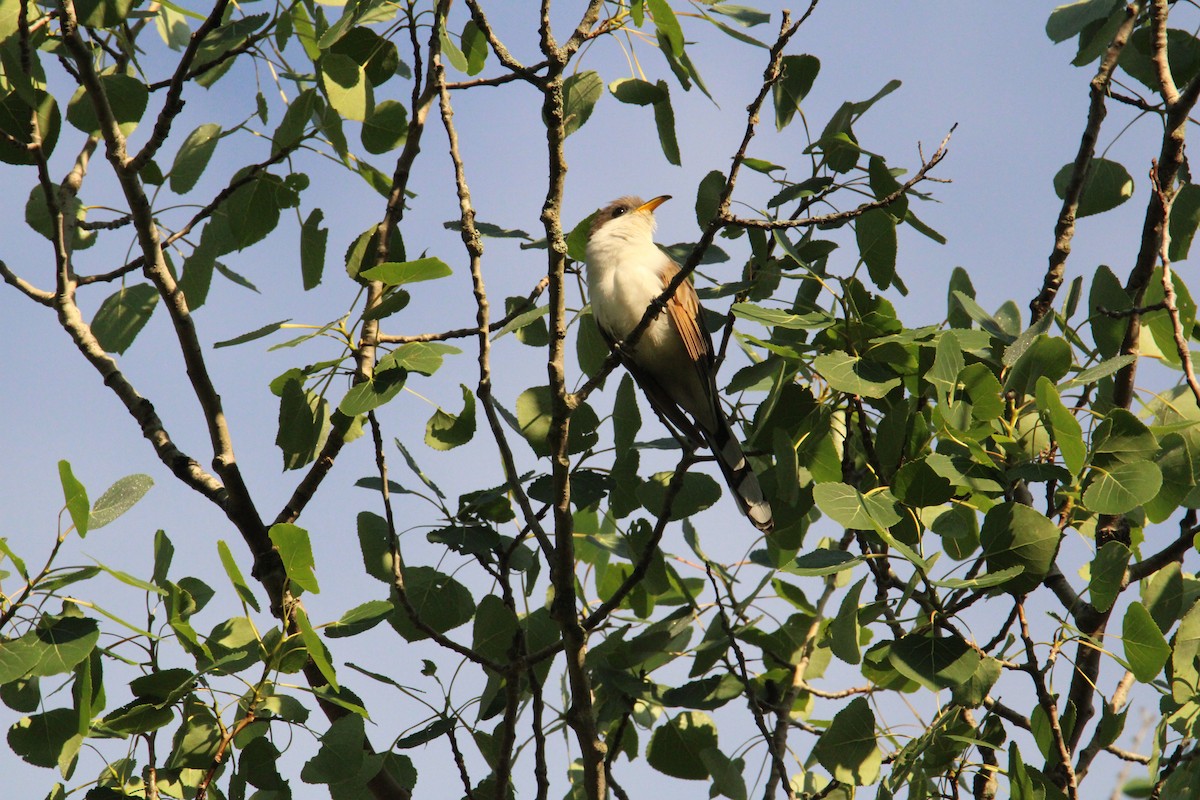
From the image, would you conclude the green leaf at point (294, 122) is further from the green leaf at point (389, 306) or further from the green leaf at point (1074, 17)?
the green leaf at point (1074, 17)

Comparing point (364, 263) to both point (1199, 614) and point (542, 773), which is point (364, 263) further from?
point (1199, 614)

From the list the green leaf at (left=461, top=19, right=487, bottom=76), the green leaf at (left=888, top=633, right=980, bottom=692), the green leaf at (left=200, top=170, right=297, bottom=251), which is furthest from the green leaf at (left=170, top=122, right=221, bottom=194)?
the green leaf at (left=888, top=633, right=980, bottom=692)

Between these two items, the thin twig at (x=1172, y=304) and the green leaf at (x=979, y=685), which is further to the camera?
the thin twig at (x=1172, y=304)

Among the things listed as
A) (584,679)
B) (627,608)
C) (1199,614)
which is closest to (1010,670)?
(1199,614)

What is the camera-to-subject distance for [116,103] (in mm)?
4059

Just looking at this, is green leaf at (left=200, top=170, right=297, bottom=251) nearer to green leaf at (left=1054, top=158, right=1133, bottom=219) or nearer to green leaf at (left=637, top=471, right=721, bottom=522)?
green leaf at (left=637, top=471, right=721, bottom=522)

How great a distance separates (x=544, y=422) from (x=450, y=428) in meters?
0.36

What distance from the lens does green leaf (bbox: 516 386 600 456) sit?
3904mm

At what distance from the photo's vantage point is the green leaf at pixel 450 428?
3928 mm

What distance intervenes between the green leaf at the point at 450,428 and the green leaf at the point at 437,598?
483mm

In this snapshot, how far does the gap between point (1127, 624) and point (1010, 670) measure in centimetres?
38

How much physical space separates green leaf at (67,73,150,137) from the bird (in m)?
2.49

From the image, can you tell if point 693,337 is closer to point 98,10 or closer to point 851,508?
point 851,508

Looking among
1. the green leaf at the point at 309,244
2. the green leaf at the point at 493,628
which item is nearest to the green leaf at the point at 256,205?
the green leaf at the point at 309,244
